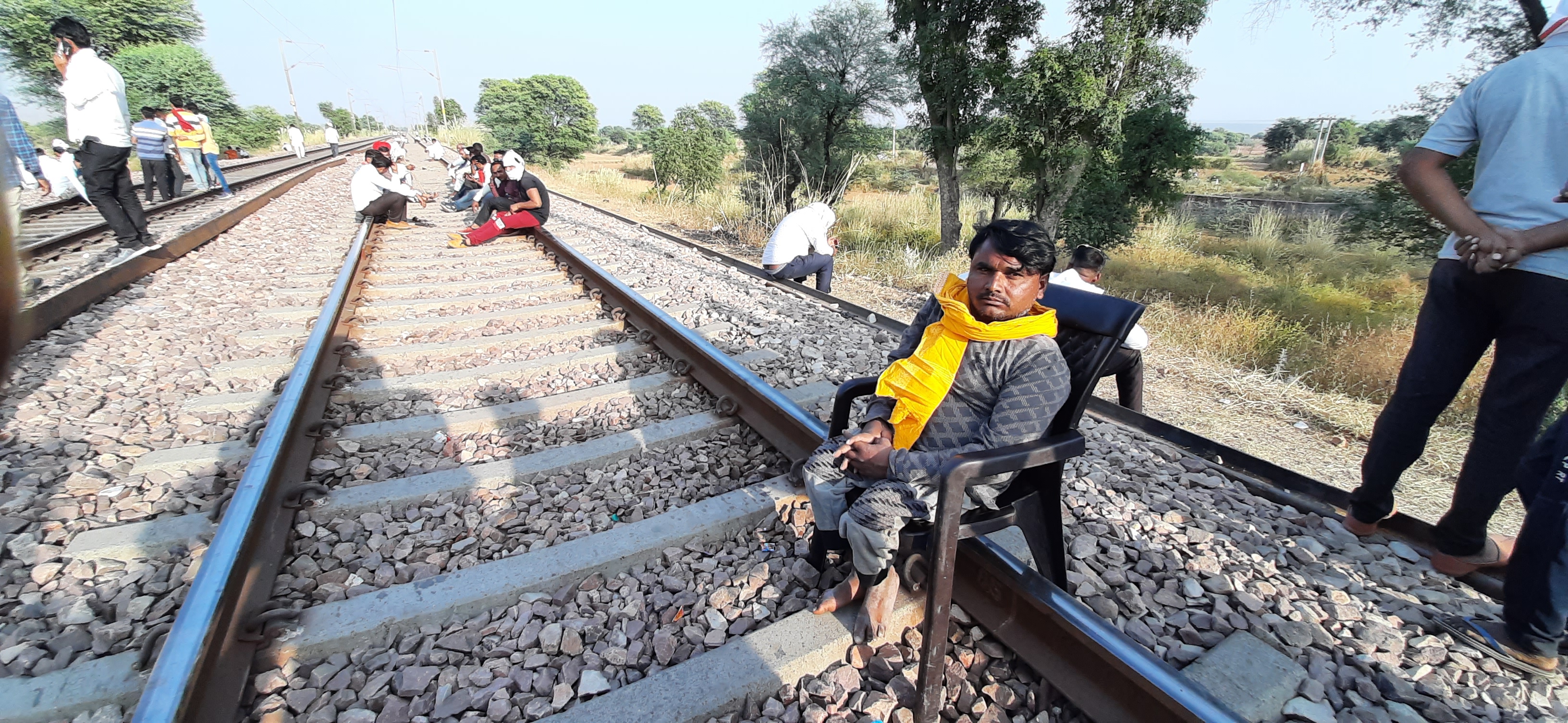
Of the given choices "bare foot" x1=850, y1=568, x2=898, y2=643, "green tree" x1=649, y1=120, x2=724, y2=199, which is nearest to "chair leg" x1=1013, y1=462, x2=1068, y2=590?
"bare foot" x1=850, y1=568, x2=898, y2=643

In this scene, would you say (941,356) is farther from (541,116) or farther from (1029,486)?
(541,116)

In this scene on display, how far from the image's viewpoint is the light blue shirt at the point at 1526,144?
2.04 meters

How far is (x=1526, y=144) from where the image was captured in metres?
2.08

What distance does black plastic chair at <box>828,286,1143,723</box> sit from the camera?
1652 millimetres

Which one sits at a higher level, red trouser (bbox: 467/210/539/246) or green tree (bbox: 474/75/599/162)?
green tree (bbox: 474/75/599/162)

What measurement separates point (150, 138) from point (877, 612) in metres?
13.9

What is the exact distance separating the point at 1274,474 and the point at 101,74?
1026cm

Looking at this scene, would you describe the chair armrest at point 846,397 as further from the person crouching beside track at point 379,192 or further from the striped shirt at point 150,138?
the striped shirt at point 150,138

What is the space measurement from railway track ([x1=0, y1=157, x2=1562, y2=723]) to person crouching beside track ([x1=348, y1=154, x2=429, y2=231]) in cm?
620

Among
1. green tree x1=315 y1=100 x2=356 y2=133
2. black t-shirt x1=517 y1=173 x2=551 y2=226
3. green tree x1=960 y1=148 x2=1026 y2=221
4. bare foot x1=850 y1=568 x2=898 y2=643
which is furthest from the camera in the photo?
green tree x1=315 y1=100 x2=356 y2=133

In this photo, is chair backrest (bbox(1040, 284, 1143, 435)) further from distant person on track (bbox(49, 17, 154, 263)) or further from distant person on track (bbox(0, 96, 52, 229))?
distant person on track (bbox(49, 17, 154, 263))

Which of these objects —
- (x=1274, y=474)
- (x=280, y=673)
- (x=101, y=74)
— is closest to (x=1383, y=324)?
(x=1274, y=474)

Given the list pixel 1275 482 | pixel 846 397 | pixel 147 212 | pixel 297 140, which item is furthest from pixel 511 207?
pixel 297 140

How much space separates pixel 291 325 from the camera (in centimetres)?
448
